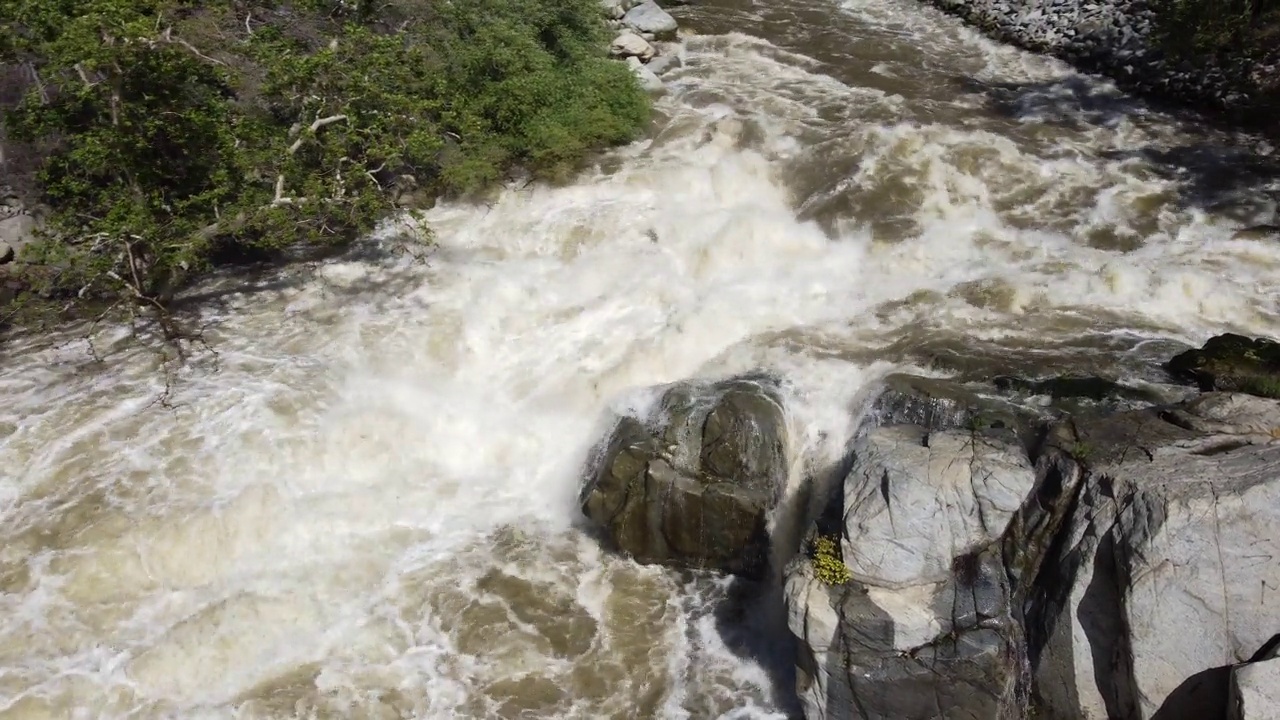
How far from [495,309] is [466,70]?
6096 mm

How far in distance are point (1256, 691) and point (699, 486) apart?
5.54 m

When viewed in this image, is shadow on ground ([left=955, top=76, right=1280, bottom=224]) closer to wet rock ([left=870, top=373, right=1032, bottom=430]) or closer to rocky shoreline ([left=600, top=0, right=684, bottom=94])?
rocky shoreline ([left=600, top=0, right=684, bottom=94])

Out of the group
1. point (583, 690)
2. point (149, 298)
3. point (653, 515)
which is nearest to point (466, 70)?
point (149, 298)

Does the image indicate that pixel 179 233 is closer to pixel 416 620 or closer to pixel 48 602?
pixel 48 602

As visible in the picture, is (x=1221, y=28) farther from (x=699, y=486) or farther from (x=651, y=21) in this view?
(x=699, y=486)

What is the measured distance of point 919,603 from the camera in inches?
317

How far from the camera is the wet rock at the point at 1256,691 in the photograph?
6828 millimetres

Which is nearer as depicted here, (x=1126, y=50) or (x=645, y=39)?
(x=1126, y=50)

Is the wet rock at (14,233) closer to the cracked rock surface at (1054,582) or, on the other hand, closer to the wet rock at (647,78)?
the wet rock at (647,78)

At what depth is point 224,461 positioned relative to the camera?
10961 millimetres

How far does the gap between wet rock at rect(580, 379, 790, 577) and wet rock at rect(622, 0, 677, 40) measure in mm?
13453

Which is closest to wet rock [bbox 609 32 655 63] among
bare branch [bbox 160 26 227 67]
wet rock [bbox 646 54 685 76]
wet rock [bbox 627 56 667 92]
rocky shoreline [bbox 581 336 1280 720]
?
wet rock [bbox 646 54 685 76]

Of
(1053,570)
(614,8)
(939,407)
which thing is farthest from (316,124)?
(1053,570)

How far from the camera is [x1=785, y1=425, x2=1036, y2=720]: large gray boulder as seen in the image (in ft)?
26.0
